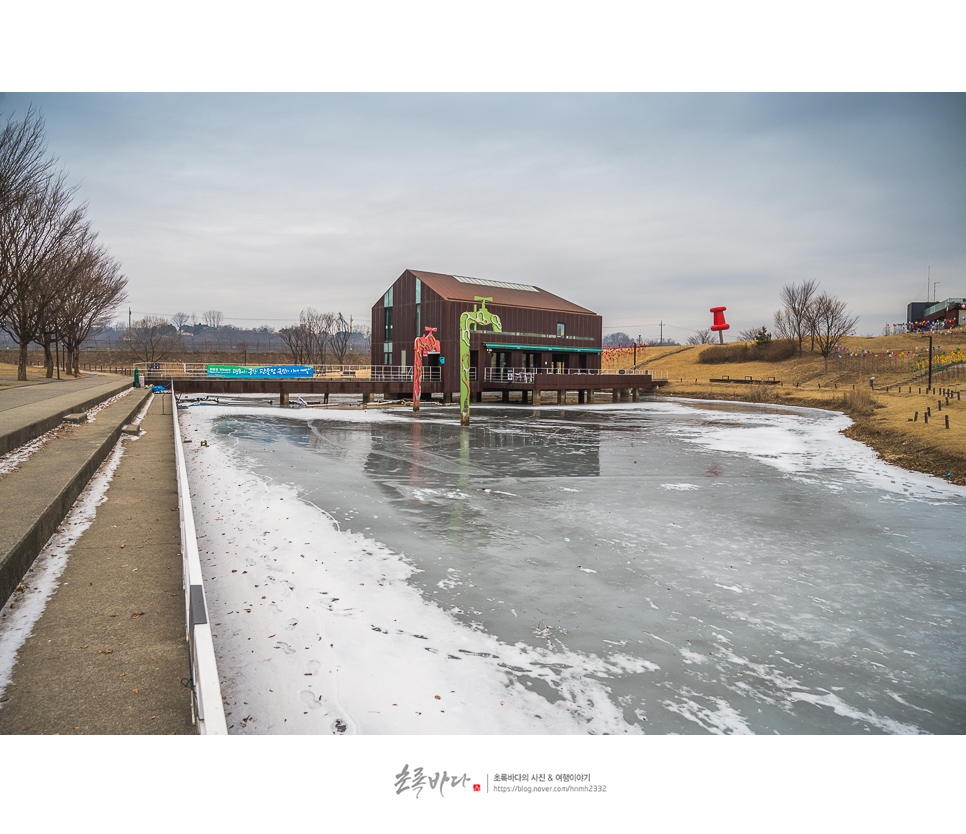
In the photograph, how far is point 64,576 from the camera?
17.5 feet

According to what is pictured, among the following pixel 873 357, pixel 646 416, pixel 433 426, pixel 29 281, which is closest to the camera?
pixel 433 426

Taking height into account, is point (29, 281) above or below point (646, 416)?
above

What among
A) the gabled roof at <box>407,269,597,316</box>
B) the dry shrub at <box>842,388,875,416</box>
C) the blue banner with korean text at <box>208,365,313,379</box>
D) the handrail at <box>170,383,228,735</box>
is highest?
the gabled roof at <box>407,269,597,316</box>

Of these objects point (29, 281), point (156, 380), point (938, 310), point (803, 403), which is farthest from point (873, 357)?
point (29, 281)

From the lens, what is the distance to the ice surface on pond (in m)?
4.16

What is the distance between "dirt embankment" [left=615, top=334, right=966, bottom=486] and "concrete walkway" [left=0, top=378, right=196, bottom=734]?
52.2ft

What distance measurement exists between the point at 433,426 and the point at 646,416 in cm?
1370

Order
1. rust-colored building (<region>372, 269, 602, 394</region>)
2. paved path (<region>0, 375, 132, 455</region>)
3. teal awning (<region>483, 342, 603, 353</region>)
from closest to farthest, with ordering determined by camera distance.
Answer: paved path (<region>0, 375, 132, 455</region>) < rust-colored building (<region>372, 269, 602, 394</region>) < teal awning (<region>483, 342, 603, 353</region>)

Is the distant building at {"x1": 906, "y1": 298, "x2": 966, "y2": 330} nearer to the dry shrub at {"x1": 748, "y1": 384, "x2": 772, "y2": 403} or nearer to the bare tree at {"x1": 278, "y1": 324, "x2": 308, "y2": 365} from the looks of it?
the dry shrub at {"x1": 748, "y1": 384, "x2": 772, "y2": 403}

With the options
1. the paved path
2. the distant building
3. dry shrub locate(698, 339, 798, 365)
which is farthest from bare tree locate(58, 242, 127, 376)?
dry shrub locate(698, 339, 798, 365)

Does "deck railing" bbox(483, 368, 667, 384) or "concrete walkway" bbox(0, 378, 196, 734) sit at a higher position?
"deck railing" bbox(483, 368, 667, 384)

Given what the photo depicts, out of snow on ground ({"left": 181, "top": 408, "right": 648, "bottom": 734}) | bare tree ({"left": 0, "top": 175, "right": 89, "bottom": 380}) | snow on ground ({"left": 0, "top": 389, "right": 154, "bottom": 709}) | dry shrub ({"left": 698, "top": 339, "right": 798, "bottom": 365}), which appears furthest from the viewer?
dry shrub ({"left": 698, "top": 339, "right": 798, "bottom": 365})

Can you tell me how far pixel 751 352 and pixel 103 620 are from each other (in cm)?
8180
